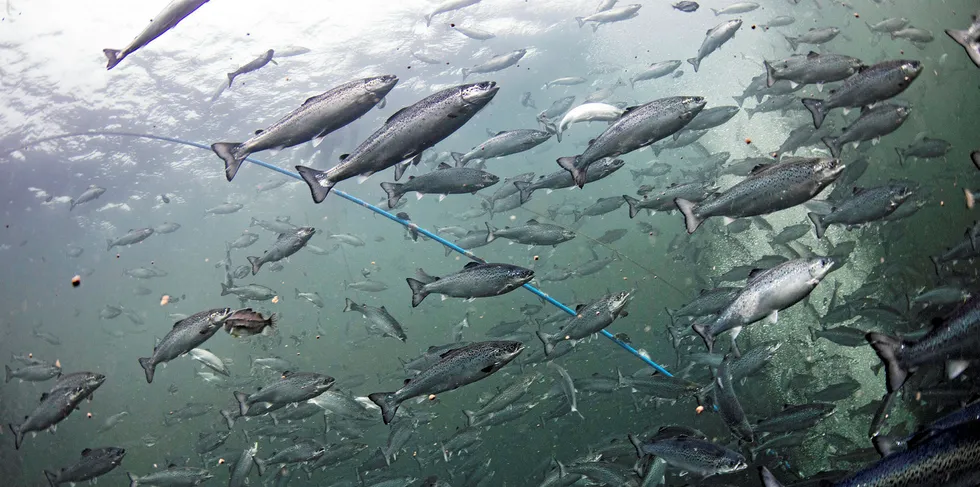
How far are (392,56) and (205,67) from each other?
7.47 m

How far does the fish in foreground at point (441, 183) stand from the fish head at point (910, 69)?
3098 millimetres

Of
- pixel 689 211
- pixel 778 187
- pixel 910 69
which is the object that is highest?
pixel 910 69

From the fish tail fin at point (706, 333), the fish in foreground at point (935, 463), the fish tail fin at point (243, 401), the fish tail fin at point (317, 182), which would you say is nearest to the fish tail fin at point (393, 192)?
the fish tail fin at point (317, 182)

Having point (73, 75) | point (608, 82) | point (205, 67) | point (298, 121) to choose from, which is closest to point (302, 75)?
point (205, 67)

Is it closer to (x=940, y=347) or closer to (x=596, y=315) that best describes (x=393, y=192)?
(x=596, y=315)

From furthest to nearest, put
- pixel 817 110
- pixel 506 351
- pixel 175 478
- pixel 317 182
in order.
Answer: pixel 175 478, pixel 817 110, pixel 506 351, pixel 317 182

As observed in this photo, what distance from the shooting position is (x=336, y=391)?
6.44m

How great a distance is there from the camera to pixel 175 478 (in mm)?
6152

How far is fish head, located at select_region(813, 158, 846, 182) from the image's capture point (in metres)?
3.10

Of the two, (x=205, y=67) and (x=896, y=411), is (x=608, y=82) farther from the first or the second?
(x=896, y=411)

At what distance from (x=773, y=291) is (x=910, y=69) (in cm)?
192

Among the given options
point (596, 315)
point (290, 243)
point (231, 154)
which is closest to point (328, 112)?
point (231, 154)

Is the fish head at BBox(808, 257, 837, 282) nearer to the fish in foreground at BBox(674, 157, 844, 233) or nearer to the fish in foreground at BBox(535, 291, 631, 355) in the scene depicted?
the fish in foreground at BBox(674, 157, 844, 233)

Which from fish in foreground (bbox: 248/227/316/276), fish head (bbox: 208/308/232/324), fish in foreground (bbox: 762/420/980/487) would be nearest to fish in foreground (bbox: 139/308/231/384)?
fish head (bbox: 208/308/232/324)
